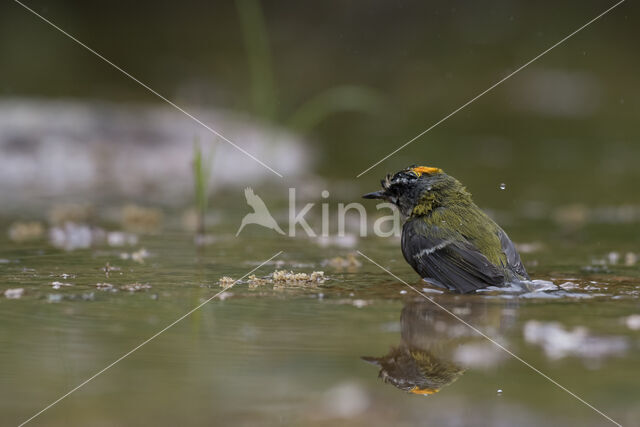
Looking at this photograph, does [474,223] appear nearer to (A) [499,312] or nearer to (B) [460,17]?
(A) [499,312]

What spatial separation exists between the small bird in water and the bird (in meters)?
1.69

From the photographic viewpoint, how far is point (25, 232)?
5973 millimetres

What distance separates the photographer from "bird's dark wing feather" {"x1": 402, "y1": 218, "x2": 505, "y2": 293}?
4.32 metres

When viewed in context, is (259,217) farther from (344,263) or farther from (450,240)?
(450,240)

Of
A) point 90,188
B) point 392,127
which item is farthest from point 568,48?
point 90,188

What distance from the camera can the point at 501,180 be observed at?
30.2 ft

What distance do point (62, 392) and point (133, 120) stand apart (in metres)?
8.28

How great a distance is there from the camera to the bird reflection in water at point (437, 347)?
9.31 ft

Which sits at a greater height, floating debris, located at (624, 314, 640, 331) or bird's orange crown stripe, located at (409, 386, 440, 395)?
floating debris, located at (624, 314, 640, 331)

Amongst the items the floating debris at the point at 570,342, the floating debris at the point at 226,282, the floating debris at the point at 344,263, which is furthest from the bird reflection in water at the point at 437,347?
the floating debris at the point at 344,263

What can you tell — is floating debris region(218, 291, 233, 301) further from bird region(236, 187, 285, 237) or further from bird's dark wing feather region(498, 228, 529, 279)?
bird region(236, 187, 285, 237)

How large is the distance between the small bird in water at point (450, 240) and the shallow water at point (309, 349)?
0.14m

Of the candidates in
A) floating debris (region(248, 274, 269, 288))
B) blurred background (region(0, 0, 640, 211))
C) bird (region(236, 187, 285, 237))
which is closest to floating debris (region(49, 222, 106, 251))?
bird (region(236, 187, 285, 237))

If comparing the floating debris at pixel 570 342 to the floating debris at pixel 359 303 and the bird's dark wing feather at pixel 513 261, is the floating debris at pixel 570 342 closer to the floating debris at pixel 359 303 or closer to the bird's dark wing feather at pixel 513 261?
the floating debris at pixel 359 303
